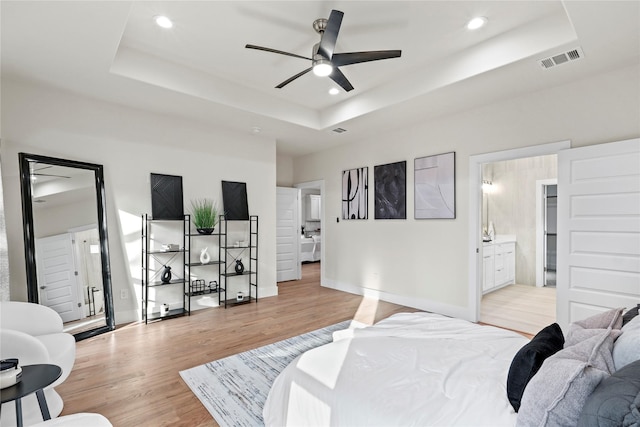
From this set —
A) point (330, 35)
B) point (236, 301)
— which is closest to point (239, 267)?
point (236, 301)

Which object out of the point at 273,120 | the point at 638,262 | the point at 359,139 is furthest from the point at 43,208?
the point at 638,262

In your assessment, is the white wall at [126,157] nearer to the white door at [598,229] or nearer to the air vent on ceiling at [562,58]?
the air vent on ceiling at [562,58]

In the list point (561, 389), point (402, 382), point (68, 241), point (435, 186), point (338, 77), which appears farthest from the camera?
point (435, 186)

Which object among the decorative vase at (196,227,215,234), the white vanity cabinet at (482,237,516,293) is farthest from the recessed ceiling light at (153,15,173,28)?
the white vanity cabinet at (482,237,516,293)

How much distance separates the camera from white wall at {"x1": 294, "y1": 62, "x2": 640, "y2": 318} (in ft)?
10.1

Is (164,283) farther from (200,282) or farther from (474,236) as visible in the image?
(474,236)

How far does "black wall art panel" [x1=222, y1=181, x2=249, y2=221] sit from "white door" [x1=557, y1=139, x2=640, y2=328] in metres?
A: 4.16

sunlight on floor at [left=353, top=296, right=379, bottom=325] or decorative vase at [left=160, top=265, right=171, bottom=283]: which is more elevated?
decorative vase at [left=160, top=265, right=171, bottom=283]

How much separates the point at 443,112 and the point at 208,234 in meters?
3.69

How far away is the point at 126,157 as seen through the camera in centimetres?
404

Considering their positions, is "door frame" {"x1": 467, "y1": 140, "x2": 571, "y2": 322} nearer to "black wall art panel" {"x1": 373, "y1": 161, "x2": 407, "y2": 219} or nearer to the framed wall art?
the framed wall art

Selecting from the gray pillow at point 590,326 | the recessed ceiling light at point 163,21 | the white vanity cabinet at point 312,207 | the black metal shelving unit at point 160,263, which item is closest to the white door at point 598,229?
the gray pillow at point 590,326

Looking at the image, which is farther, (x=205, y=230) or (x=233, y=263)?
(x=233, y=263)

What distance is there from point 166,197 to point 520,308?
5357mm
